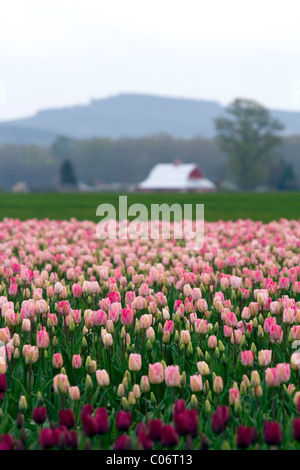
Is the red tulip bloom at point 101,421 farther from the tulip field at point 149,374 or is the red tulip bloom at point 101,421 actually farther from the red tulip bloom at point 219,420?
the red tulip bloom at point 219,420

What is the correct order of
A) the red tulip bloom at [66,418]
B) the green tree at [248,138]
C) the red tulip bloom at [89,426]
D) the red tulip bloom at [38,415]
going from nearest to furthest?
1. the red tulip bloom at [89,426]
2. the red tulip bloom at [66,418]
3. the red tulip bloom at [38,415]
4. the green tree at [248,138]

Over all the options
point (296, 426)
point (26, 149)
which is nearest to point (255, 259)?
point (296, 426)

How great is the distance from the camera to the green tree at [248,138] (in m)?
106

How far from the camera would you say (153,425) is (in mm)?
2912

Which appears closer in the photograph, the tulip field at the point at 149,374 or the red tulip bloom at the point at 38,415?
the tulip field at the point at 149,374

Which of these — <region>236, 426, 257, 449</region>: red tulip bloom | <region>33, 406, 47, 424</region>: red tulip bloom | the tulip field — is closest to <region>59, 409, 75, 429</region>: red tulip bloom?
the tulip field

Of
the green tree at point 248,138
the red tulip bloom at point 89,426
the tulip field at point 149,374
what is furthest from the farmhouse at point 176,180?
the red tulip bloom at point 89,426

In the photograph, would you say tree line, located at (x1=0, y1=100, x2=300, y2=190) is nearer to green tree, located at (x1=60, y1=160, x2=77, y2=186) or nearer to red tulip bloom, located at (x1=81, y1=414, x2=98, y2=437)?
green tree, located at (x1=60, y1=160, x2=77, y2=186)

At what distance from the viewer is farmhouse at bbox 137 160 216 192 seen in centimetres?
11138

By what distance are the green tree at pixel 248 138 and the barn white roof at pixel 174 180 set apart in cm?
778

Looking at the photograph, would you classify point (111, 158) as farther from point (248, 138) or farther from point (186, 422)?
point (186, 422)

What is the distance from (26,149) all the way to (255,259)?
183 m

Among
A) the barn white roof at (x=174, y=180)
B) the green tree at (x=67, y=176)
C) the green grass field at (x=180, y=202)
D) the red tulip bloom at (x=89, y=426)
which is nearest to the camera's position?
the red tulip bloom at (x=89, y=426)
